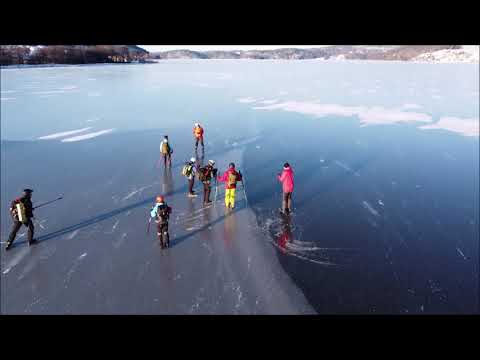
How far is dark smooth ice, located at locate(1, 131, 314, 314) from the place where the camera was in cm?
542

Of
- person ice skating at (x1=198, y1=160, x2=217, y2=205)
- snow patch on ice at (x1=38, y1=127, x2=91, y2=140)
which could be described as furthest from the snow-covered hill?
person ice skating at (x1=198, y1=160, x2=217, y2=205)

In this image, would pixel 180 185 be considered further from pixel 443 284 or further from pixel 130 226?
pixel 443 284

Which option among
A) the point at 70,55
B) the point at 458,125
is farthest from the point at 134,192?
the point at 70,55

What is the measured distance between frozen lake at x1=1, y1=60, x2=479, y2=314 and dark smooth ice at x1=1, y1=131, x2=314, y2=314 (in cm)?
3

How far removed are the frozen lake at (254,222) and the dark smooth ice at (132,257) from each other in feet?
0.11

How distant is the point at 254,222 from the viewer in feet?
26.4

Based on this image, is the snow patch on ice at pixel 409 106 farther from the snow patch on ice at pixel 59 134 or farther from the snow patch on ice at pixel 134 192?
the snow patch on ice at pixel 59 134

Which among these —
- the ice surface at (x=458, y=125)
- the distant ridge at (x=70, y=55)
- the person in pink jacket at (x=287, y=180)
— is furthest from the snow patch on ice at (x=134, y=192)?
the distant ridge at (x=70, y=55)

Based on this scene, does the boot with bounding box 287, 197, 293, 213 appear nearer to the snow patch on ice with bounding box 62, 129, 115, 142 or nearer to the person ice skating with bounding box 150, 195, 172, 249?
the person ice skating with bounding box 150, 195, 172, 249

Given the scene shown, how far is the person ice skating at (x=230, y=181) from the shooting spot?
827 cm
